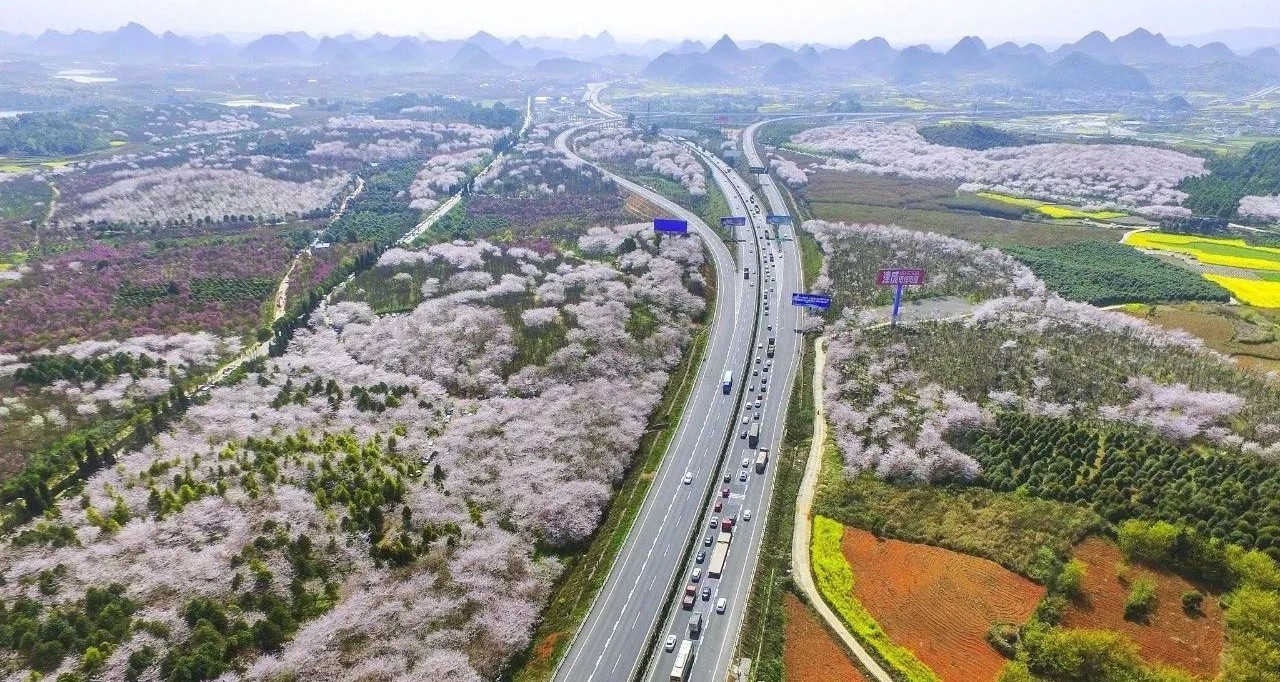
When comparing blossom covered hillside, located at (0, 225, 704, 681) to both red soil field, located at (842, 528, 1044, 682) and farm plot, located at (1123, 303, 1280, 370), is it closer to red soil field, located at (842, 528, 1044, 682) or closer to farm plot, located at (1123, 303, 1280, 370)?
red soil field, located at (842, 528, 1044, 682)

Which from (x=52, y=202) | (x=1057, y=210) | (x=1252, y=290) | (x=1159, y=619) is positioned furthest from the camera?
(x=52, y=202)

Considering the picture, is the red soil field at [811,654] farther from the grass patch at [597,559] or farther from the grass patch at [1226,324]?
the grass patch at [1226,324]

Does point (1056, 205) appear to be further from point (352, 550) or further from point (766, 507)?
point (352, 550)

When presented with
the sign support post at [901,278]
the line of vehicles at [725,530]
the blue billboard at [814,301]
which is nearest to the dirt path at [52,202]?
the line of vehicles at [725,530]

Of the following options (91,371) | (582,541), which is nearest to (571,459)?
(582,541)

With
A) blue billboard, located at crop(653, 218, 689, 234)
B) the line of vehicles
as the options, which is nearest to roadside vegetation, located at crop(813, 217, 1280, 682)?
the line of vehicles

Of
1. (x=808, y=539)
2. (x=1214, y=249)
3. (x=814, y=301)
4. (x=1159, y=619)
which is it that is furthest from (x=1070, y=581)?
(x=1214, y=249)

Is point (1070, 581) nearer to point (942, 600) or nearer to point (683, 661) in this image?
point (942, 600)
